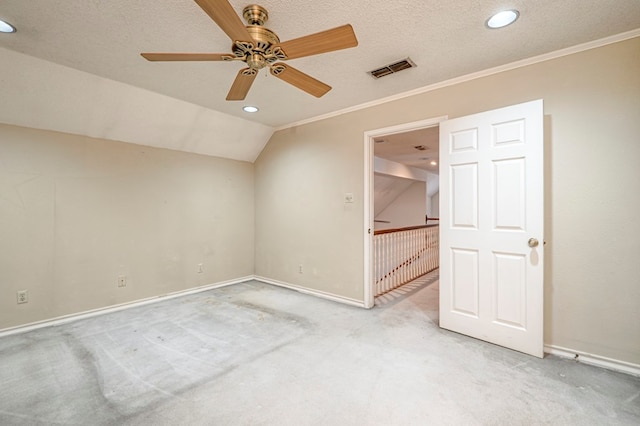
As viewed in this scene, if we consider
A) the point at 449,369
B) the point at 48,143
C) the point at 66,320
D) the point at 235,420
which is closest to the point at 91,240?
the point at 66,320

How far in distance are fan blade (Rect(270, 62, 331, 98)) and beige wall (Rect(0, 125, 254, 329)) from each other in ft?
8.17

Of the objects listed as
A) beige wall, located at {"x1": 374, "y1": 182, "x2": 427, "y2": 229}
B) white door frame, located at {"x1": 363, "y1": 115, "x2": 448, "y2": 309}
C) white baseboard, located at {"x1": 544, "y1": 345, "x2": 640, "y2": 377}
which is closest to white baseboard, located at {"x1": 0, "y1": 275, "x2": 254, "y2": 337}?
white door frame, located at {"x1": 363, "y1": 115, "x2": 448, "y2": 309}

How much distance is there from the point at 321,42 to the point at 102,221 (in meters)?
3.16

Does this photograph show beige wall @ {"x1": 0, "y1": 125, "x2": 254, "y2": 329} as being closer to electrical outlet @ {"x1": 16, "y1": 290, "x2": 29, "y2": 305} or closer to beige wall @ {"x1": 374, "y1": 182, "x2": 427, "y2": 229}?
electrical outlet @ {"x1": 16, "y1": 290, "x2": 29, "y2": 305}

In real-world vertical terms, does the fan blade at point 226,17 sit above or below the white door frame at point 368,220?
above

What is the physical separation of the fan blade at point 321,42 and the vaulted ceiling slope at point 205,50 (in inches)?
12.2

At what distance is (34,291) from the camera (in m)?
2.72

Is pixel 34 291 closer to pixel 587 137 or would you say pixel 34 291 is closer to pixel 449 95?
pixel 449 95

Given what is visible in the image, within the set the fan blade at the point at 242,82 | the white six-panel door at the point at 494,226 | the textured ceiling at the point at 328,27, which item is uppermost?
the textured ceiling at the point at 328,27

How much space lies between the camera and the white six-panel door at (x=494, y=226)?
2.16 m

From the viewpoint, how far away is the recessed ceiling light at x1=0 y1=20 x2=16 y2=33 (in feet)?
5.99

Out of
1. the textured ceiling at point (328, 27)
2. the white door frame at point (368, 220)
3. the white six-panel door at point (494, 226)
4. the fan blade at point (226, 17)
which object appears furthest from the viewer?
the white door frame at point (368, 220)

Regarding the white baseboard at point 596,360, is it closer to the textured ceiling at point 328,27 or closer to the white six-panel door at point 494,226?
the white six-panel door at point 494,226

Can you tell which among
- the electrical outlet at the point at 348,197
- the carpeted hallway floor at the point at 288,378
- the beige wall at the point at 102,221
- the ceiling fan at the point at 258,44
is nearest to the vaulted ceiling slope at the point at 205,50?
the ceiling fan at the point at 258,44
